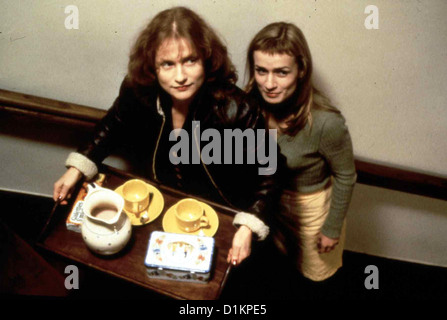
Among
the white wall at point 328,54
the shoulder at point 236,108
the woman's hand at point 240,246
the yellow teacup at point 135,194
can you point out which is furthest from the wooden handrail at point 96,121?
the woman's hand at point 240,246

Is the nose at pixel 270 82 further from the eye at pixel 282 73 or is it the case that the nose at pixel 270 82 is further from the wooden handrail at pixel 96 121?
the wooden handrail at pixel 96 121

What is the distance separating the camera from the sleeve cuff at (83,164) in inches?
54.6

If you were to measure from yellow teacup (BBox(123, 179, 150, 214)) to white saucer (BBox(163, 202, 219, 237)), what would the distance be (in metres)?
0.08

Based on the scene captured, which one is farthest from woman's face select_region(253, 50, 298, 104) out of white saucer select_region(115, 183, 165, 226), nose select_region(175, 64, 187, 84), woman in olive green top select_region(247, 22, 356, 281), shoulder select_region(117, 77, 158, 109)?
white saucer select_region(115, 183, 165, 226)

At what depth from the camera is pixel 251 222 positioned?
129 cm

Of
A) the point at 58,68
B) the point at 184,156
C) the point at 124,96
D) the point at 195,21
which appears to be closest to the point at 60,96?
the point at 58,68

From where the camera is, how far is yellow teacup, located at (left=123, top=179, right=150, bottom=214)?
4.31ft

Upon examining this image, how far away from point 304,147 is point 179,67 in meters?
0.53

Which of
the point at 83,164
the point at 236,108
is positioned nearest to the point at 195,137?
the point at 236,108

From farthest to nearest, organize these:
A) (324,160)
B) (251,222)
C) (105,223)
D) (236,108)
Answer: (324,160), (236,108), (251,222), (105,223)

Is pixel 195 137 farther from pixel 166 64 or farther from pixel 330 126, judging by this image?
pixel 330 126

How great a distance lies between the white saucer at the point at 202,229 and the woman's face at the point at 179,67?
0.38m
